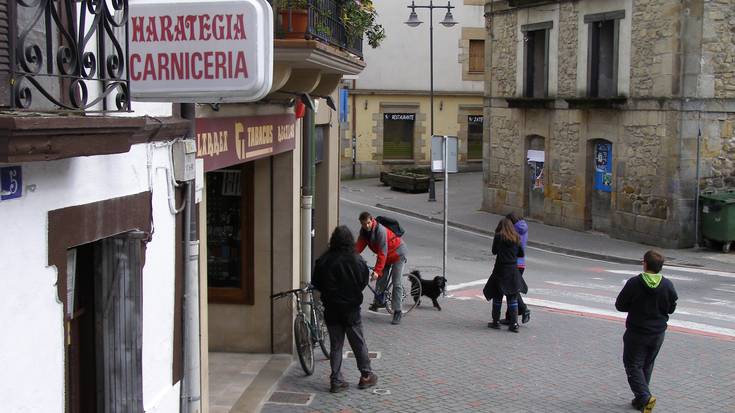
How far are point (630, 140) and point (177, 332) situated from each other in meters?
19.4

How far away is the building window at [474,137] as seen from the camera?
44.2 meters

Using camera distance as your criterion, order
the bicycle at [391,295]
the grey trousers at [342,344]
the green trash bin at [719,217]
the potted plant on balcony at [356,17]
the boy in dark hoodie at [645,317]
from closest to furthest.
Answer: the boy in dark hoodie at [645,317] → the grey trousers at [342,344] → the potted plant on balcony at [356,17] → the bicycle at [391,295] → the green trash bin at [719,217]

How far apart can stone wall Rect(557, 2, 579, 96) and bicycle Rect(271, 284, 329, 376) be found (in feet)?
58.2

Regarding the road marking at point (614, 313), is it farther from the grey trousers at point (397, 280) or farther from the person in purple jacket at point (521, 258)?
the grey trousers at point (397, 280)

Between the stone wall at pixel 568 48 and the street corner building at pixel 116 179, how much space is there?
61.6ft

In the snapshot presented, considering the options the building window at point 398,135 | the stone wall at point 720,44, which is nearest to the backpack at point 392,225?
the stone wall at point 720,44

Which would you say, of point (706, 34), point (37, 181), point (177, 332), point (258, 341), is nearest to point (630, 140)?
point (706, 34)

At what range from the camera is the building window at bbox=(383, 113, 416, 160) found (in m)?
42.9

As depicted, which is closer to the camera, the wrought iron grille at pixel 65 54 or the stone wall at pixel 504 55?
the wrought iron grille at pixel 65 54

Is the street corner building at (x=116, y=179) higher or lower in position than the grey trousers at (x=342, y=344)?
higher

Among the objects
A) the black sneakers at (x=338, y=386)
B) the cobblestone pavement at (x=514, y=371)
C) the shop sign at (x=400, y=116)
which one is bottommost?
the cobblestone pavement at (x=514, y=371)

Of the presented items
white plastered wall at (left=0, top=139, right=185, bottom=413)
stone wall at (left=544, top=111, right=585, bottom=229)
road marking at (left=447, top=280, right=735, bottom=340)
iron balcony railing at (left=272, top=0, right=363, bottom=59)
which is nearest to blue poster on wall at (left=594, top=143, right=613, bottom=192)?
stone wall at (left=544, top=111, right=585, bottom=229)

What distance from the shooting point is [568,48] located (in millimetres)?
26375

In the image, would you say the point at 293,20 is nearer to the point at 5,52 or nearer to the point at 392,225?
the point at 5,52
